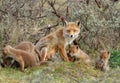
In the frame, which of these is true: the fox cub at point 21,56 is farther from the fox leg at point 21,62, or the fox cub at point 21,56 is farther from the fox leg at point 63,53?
the fox leg at point 63,53

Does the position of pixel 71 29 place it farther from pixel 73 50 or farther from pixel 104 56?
pixel 104 56

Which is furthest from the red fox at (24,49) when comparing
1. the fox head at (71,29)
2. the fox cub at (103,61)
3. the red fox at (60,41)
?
the fox cub at (103,61)

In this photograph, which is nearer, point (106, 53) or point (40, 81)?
point (40, 81)

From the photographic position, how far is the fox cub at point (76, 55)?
1164 cm

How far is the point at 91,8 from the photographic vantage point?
1325 centimetres

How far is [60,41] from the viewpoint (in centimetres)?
1159

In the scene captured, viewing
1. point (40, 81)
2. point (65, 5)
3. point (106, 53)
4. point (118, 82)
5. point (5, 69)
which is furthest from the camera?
point (65, 5)

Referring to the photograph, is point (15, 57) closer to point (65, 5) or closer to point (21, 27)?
point (21, 27)

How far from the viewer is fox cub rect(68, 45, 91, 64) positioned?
38.2 feet

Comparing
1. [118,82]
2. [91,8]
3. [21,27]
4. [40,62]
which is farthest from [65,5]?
[118,82]

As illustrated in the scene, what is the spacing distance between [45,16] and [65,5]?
1297mm

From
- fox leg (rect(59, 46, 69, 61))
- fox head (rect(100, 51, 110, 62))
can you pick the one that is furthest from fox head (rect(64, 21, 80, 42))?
fox head (rect(100, 51, 110, 62))

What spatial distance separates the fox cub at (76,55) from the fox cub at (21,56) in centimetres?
159

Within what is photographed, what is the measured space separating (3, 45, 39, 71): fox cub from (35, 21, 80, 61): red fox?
3.06 feet
